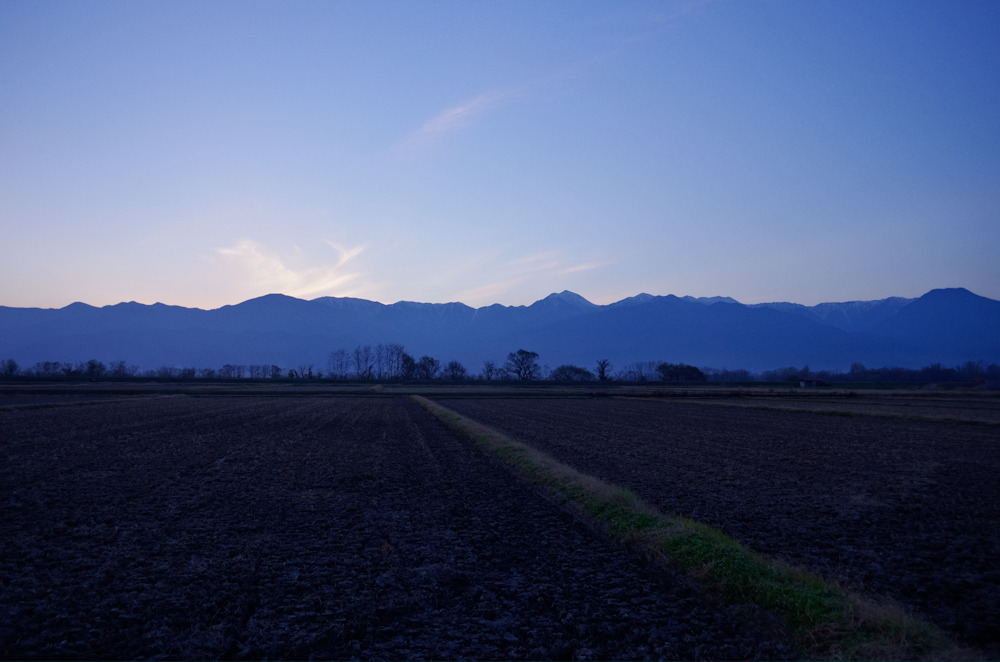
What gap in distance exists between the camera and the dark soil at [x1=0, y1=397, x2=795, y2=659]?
6.07 m

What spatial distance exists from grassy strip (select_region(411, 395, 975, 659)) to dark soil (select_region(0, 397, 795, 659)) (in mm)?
403

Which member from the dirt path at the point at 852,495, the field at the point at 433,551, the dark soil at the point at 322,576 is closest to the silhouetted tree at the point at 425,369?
the dirt path at the point at 852,495

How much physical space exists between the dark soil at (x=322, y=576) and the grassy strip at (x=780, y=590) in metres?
0.40

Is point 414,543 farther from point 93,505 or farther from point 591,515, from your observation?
point 93,505

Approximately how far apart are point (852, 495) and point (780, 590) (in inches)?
330

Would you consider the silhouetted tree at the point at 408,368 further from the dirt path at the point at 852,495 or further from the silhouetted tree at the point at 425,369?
the dirt path at the point at 852,495

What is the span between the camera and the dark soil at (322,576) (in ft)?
19.9

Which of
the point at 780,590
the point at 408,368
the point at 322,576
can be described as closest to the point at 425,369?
the point at 408,368

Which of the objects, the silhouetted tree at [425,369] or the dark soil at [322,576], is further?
the silhouetted tree at [425,369]

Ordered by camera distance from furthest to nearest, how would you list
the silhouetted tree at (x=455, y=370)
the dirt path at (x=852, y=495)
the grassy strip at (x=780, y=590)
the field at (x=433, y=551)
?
the silhouetted tree at (x=455, y=370)
the dirt path at (x=852, y=495)
the field at (x=433, y=551)
the grassy strip at (x=780, y=590)

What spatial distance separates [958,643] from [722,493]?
854 cm

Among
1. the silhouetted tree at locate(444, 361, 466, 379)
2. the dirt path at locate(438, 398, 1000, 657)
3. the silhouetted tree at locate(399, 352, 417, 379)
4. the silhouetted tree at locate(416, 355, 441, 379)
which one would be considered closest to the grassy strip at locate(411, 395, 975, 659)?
the dirt path at locate(438, 398, 1000, 657)

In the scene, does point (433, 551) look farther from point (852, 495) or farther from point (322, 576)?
point (852, 495)

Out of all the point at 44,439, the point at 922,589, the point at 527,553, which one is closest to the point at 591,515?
the point at 527,553
